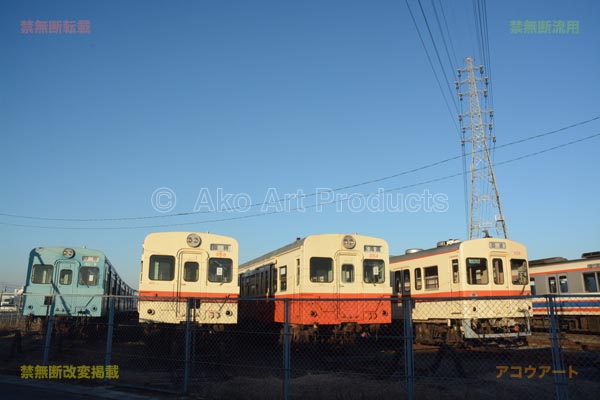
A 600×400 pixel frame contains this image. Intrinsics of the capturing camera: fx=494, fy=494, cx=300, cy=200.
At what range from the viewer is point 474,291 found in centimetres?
1616

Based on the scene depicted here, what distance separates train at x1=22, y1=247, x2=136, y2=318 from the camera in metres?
17.4

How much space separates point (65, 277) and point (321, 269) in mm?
9917

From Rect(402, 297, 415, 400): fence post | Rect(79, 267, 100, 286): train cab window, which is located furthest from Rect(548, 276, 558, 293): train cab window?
Rect(79, 267, 100, 286): train cab window

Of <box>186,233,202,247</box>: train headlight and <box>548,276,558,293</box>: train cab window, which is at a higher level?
<box>186,233,202,247</box>: train headlight

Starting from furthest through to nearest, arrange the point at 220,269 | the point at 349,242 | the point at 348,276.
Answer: the point at 349,242 → the point at 348,276 → the point at 220,269

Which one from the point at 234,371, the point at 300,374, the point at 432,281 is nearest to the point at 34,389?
the point at 234,371

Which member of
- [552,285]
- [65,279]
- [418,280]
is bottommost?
[552,285]

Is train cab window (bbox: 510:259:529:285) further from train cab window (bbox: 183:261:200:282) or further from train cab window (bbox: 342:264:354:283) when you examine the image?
train cab window (bbox: 183:261:200:282)

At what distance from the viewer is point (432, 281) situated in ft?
57.8

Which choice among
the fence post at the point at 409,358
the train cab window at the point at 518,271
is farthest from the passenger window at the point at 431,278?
the fence post at the point at 409,358

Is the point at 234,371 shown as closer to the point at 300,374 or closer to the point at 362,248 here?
the point at 300,374

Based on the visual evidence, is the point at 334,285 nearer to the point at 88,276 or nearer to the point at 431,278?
the point at 431,278

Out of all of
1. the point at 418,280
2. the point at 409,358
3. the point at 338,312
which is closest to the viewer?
the point at 409,358

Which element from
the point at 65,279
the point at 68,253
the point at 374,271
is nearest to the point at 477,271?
the point at 374,271
